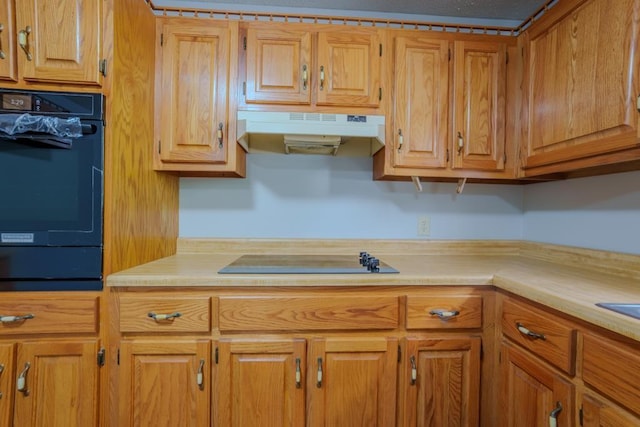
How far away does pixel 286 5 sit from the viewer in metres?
1.80

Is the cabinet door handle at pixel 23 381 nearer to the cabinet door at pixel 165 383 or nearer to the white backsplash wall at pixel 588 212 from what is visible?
the cabinet door at pixel 165 383

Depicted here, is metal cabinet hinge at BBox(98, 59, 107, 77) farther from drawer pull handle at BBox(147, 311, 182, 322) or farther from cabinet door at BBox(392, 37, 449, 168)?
cabinet door at BBox(392, 37, 449, 168)

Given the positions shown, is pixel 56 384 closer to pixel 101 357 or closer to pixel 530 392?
pixel 101 357

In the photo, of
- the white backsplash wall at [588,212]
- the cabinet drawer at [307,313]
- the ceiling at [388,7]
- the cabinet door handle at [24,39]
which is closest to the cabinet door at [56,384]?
the cabinet drawer at [307,313]

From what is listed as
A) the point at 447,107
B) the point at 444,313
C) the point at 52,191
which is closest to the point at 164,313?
the point at 52,191

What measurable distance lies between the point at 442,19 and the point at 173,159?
5.88 feet

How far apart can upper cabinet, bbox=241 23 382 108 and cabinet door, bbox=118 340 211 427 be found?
3.82 feet

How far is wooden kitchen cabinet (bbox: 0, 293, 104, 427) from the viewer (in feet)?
3.70

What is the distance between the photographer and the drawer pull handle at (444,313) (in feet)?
4.09

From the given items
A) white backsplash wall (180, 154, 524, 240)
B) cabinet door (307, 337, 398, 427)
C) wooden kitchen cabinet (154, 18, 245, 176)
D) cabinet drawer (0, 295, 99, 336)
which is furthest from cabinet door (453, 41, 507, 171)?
cabinet drawer (0, 295, 99, 336)

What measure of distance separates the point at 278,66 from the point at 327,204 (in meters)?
0.80

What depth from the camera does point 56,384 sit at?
3.78 feet

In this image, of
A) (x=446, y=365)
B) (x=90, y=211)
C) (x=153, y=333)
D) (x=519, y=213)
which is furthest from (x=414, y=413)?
(x=90, y=211)

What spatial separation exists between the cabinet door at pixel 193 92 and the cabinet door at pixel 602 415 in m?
1.62
